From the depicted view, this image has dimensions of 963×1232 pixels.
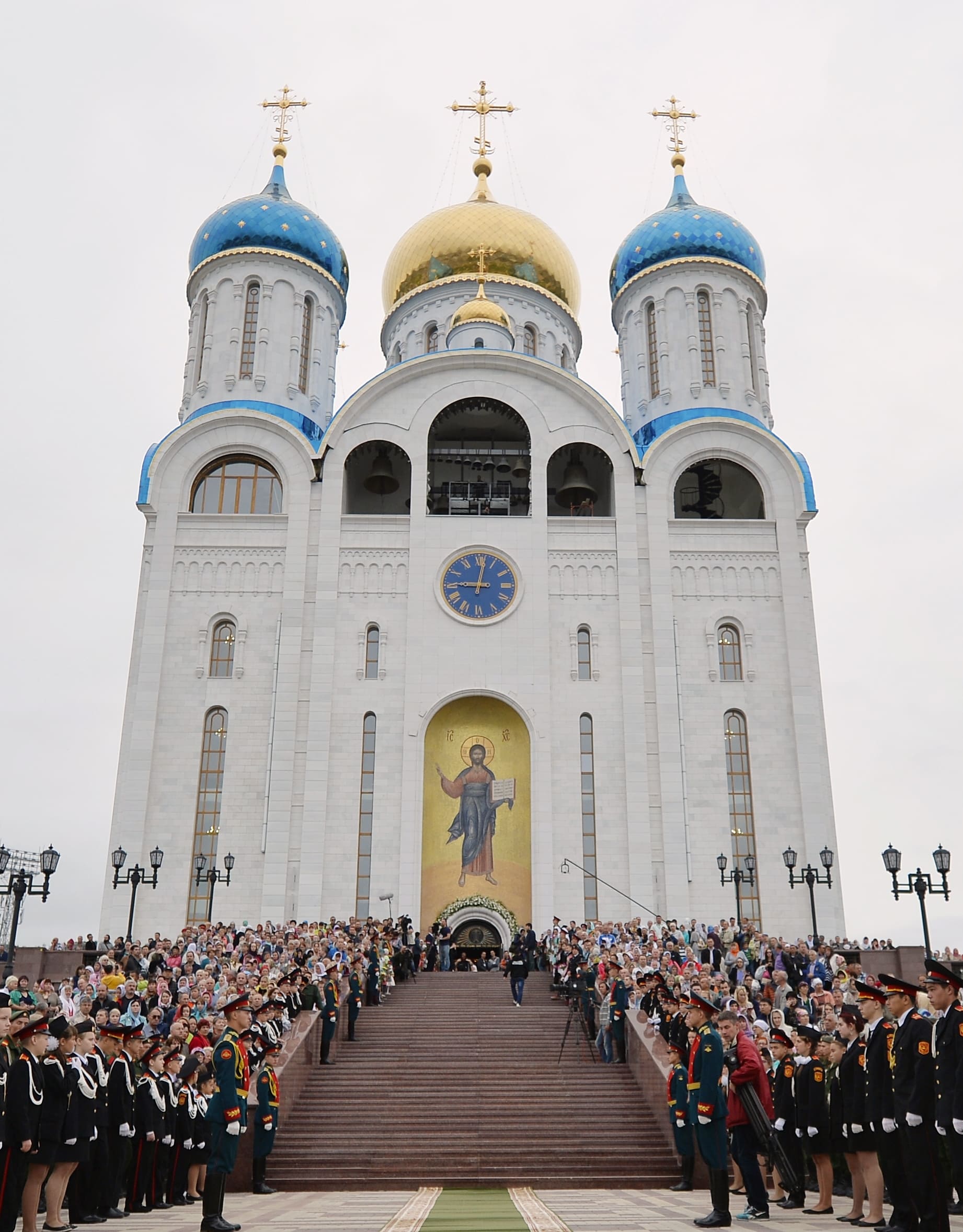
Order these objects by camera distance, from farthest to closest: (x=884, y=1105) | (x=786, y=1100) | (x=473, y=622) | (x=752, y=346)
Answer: (x=752, y=346), (x=473, y=622), (x=786, y=1100), (x=884, y=1105)

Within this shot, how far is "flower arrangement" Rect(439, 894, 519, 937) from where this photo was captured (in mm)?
24438

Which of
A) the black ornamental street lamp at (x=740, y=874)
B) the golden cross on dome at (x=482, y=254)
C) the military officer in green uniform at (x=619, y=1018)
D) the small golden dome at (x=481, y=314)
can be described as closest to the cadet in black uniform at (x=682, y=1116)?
the military officer in green uniform at (x=619, y=1018)

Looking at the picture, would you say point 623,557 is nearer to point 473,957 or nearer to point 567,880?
point 567,880

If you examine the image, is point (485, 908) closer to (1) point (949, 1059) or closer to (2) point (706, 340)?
(2) point (706, 340)

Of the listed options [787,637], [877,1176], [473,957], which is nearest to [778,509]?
[787,637]

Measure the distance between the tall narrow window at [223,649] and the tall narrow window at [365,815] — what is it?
3.55 meters

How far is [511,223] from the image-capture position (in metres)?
35.5

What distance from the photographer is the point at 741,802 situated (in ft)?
83.0

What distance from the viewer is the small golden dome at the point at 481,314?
31.4 metres

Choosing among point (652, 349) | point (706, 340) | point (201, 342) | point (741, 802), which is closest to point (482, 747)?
point (741, 802)

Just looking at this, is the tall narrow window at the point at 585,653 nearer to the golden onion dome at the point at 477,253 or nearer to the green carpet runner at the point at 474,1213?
the golden onion dome at the point at 477,253

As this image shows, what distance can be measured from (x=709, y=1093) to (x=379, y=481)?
23253 millimetres

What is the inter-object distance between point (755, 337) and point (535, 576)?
32.7 ft

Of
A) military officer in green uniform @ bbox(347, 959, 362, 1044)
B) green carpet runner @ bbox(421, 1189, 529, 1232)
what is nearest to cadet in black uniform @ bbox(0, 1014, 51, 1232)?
green carpet runner @ bbox(421, 1189, 529, 1232)
